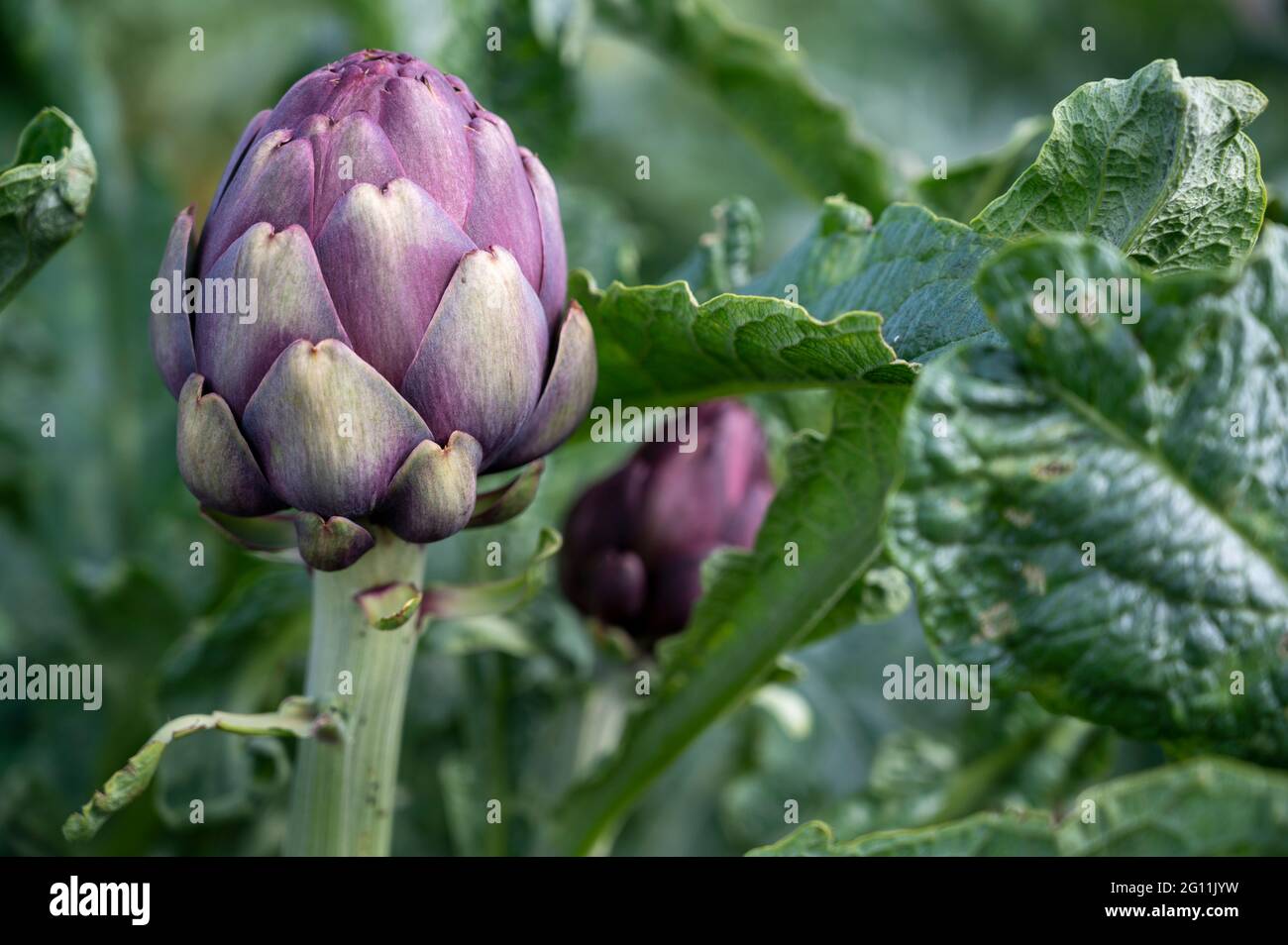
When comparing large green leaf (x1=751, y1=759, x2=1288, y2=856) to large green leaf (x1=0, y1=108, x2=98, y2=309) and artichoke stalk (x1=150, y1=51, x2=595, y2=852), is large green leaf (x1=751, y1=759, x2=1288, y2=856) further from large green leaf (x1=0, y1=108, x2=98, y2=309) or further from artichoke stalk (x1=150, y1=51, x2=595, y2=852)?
large green leaf (x1=0, y1=108, x2=98, y2=309)

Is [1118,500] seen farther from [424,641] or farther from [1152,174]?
[424,641]

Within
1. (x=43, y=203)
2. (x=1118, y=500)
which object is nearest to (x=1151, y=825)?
(x=1118, y=500)

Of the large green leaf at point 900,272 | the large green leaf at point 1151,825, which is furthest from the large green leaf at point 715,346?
the large green leaf at point 1151,825

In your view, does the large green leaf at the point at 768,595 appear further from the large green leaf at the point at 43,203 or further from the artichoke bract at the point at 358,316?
the large green leaf at the point at 43,203

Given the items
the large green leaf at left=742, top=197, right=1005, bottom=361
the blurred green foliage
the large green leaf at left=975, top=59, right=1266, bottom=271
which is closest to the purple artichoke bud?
the blurred green foliage
